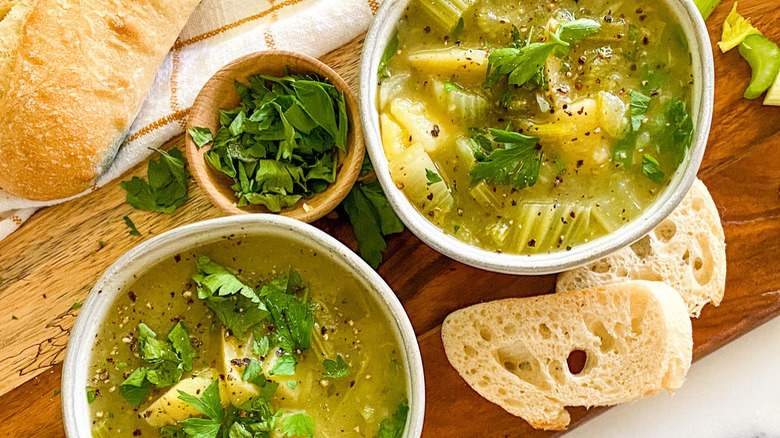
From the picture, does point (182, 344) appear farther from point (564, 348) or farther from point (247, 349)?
point (564, 348)

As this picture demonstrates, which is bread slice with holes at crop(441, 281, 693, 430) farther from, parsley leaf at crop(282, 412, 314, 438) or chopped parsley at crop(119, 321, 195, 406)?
chopped parsley at crop(119, 321, 195, 406)

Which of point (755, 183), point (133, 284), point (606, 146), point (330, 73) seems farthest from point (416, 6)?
point (755, 183)

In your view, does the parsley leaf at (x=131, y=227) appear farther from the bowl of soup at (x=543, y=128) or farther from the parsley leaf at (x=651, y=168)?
the parsley leaf at (x=651, y=168)

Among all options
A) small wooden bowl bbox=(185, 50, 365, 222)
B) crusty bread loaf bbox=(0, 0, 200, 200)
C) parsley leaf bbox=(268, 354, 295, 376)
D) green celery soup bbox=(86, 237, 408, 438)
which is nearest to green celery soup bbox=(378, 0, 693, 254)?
small wooden bowl bbox=(185, 50, 365, 222)

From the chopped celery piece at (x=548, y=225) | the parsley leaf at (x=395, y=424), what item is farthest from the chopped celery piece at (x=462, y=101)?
the parsley leaf at (x=395, y=424)

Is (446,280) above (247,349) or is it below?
below

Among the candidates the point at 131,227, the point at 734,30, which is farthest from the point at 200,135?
the point at 734,30
